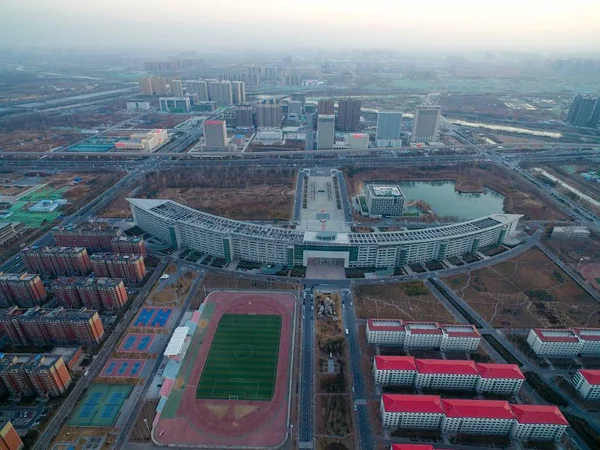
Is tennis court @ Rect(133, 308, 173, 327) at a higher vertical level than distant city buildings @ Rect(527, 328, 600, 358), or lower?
lower

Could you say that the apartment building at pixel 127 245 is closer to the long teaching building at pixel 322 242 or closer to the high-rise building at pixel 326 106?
the long teaching building at pixel 322 242

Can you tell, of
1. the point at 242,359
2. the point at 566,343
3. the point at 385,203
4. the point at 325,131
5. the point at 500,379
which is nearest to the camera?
the point at 500,379

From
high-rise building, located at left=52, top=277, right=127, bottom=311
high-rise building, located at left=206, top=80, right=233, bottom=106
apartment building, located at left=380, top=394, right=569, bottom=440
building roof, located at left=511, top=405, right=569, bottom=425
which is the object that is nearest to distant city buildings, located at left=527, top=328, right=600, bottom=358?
building roof, located at left=511, top=405, right=569, bottom=425

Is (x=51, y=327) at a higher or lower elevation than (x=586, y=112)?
lower

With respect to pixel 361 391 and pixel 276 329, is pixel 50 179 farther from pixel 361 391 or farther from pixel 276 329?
pixel 361 391

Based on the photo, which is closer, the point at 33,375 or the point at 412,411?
the point at 412,411

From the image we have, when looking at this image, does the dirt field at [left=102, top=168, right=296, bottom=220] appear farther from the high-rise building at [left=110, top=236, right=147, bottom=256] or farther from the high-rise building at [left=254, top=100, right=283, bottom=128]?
the high-rise building at [left=254, top=100, right=283, bottom=128]

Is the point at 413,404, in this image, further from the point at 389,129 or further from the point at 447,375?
the point at 389,129

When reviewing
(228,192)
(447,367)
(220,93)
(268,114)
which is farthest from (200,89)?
(447,367)

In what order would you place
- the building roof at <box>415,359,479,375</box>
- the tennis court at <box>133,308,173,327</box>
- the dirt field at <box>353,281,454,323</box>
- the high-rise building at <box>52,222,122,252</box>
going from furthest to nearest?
the high-rise building at <box>52,222,122,252</box> → the dirt field at <box>353,281,454,323</box> → the tennis court at <box>133,308,173,327</box> → the building roof at <box>415,359,479,375</box>
